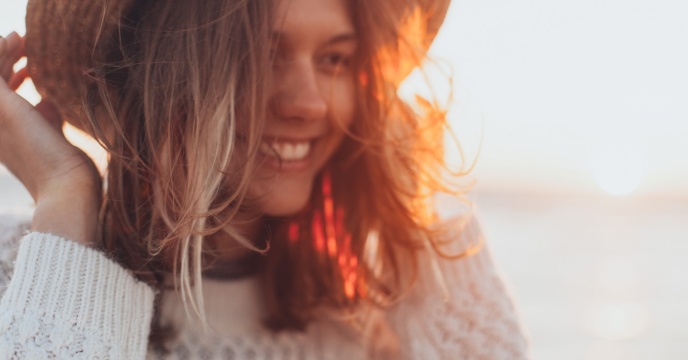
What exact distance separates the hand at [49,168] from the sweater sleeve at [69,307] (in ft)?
0.15

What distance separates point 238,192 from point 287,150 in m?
0.21

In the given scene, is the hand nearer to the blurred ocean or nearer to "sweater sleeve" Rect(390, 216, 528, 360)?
the blurred ocean

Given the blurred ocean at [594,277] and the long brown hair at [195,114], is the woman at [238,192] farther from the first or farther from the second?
the blurred ocean at [594,277]

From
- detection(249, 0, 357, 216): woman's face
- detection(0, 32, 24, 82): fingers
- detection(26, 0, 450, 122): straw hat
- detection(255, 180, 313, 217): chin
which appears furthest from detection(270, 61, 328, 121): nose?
detection(0, 32, 24, 82): fingers

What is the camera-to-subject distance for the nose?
1562 mm

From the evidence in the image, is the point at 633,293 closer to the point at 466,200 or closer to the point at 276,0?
the point at 466,200

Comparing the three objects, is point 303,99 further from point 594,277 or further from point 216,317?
point 594,277

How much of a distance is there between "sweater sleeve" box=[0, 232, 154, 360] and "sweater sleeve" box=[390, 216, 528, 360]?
22.9 inches

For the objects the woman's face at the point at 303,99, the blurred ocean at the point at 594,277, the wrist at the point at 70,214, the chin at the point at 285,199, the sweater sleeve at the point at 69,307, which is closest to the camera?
the sweater sleeve at the point at 69,307

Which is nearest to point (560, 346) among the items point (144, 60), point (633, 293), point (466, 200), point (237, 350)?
point (633, 293)

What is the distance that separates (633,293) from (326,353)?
5395 millimetres

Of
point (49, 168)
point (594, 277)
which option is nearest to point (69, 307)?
point (49, 168)

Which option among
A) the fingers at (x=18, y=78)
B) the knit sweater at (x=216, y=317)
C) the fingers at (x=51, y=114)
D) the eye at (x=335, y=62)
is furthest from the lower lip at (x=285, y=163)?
the fingers at (x=18, y=78)

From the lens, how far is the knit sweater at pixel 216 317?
1.32 meters
